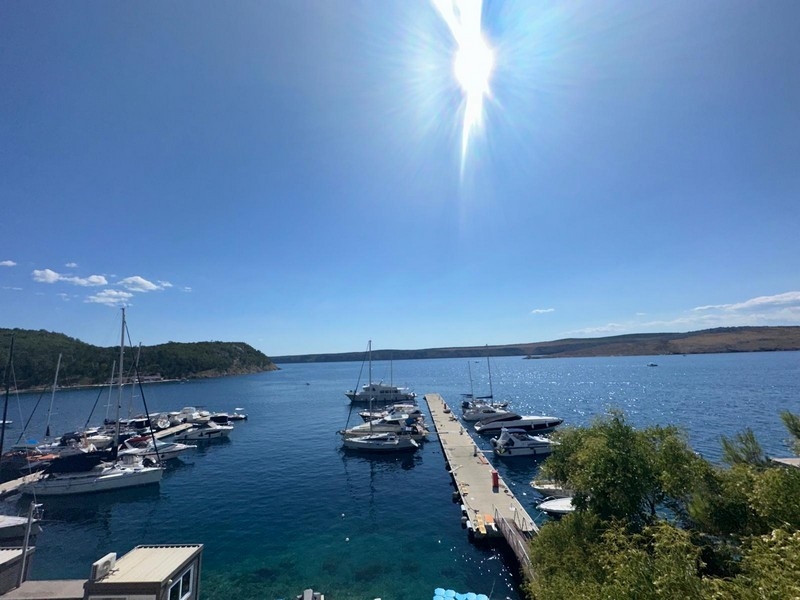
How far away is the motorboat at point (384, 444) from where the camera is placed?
49.9m

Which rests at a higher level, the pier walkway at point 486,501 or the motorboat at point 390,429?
the motorboat at point 390,429

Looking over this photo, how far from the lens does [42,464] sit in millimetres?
44281

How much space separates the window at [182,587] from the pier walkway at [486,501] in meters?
16.1

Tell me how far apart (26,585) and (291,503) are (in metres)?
19.3

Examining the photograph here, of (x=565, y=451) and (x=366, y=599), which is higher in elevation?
(x=565, y=451)

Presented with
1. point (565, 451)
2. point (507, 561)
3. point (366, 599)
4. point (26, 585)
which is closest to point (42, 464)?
point (26, 585)

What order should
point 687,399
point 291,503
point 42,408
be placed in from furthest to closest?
point 42,408 → point 687,399 → point 291,503

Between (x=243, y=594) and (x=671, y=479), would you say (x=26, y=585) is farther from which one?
(x=671, y=479)

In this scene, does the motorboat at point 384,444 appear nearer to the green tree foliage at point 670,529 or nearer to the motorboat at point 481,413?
the motorboat at point 481,413

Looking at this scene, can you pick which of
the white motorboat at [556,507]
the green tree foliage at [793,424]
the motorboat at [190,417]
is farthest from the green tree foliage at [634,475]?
the motorboat at [190,417]

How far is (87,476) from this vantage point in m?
37.9

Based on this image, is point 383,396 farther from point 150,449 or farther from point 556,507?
point 556,507

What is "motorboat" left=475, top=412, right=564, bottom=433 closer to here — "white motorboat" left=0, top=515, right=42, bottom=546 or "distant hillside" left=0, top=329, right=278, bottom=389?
"white motorboat" left=0, top=515, right=42, bottom=546

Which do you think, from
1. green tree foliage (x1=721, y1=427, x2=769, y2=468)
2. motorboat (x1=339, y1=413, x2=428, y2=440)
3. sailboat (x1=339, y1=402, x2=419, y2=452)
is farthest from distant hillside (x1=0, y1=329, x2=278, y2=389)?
green tree foliage (x1=721, y1=427, x2=769, y2=468)
